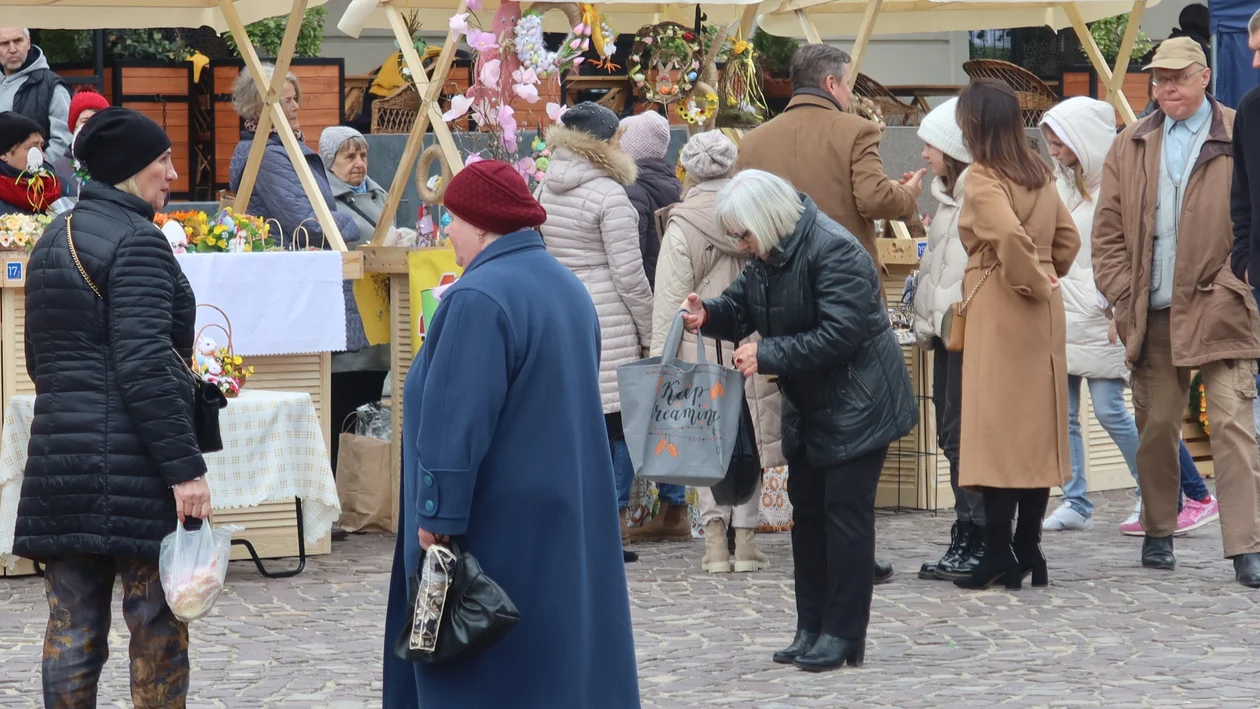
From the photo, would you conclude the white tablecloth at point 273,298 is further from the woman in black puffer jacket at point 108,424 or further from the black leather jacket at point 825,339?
the woman in black puffer jacket at point 108,424

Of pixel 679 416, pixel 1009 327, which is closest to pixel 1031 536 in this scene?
pixel 1009 327

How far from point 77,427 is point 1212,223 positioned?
4419 mm

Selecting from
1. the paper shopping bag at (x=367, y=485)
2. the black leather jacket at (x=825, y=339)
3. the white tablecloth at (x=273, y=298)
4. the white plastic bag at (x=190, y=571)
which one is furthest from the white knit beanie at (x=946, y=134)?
the white plastic bag at (x=190, y=571)

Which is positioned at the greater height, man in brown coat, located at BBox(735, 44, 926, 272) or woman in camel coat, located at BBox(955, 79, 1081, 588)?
man in brown coat, located at BBox(735, 44, 926, 272)

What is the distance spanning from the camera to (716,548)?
7629 millimetres

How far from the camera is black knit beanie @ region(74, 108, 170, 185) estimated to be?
4566mm

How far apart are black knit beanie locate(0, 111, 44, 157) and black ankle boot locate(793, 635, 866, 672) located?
4.03 m

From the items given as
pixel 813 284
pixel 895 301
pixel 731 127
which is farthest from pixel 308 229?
pixel 813 284

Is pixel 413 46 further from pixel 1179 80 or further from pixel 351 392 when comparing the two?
pixel 1179 80

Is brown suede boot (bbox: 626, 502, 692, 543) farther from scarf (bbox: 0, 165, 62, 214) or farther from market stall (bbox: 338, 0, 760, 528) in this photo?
scarf (bbox: 0, 165, 62, 214)

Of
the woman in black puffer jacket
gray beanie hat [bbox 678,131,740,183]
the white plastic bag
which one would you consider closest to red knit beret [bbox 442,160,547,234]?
the woman in black puffer jacket

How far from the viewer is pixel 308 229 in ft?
28.5

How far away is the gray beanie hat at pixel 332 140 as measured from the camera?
31.4 ft

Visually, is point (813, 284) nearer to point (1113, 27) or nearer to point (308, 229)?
point (308, 229)
